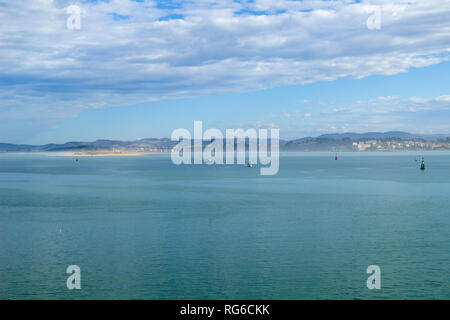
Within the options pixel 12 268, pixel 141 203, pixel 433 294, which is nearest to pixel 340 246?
pixel 433 294

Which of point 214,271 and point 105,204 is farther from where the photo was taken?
point 105,204

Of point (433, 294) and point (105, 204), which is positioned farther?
point (105, 204)
